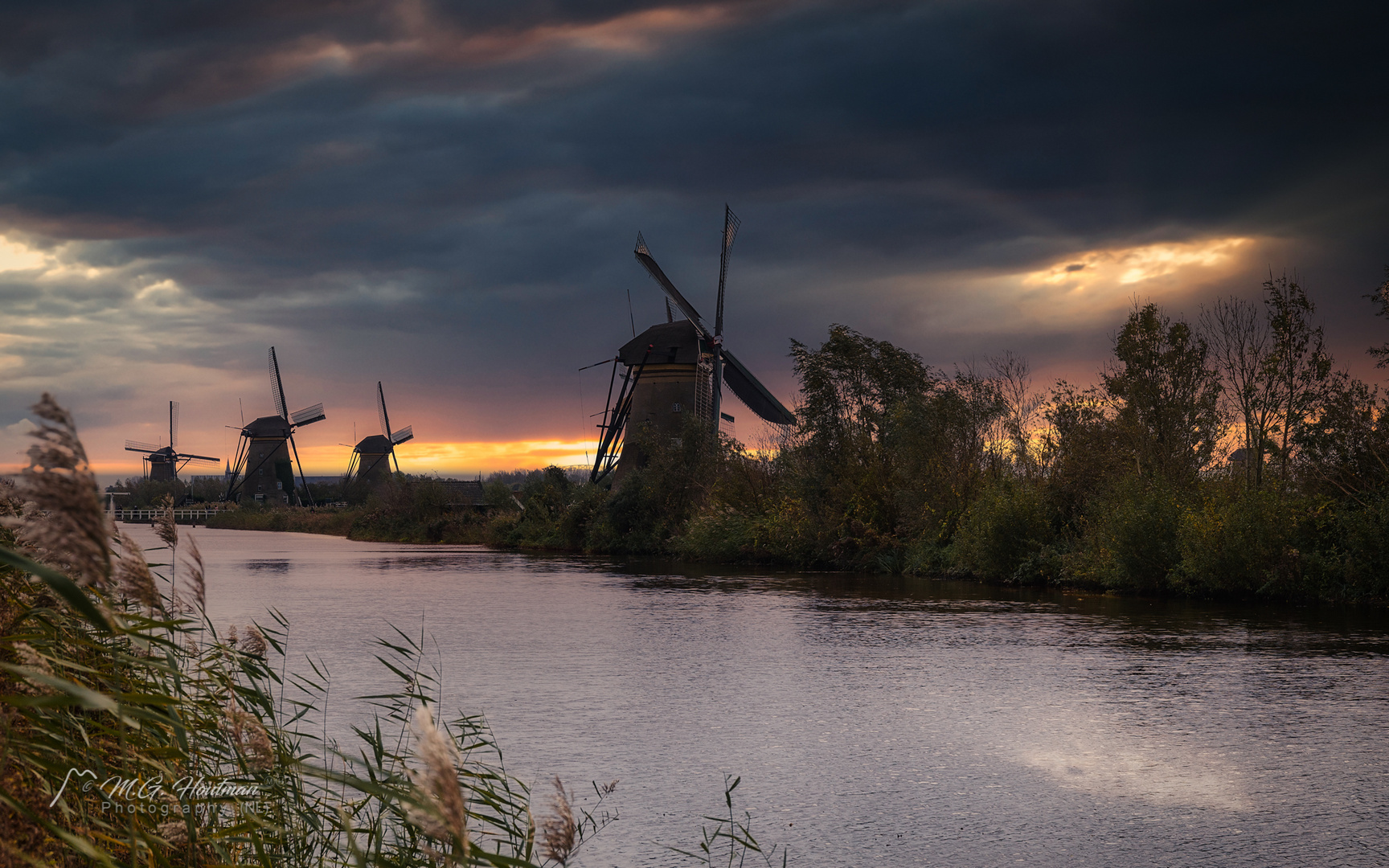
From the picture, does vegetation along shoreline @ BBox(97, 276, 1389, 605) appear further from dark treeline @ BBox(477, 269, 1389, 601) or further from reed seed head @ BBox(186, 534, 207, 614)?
reed seed head @ BBox(186, 534, 207, 614)

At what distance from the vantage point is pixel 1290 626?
14.3 m

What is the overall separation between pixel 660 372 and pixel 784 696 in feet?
116

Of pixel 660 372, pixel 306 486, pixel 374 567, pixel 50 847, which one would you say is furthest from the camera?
pixel 306 486

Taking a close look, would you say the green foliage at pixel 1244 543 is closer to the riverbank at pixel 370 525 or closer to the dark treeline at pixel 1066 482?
the dark treeline at pixel 1066 482

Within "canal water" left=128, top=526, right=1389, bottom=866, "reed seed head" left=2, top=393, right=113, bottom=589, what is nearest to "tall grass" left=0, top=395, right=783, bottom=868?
"reed seed head" left=2, top=393, right=113, bottom=589

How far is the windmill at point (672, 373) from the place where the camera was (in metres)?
43.8

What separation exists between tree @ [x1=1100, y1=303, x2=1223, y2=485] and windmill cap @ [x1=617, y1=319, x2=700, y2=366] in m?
23.6

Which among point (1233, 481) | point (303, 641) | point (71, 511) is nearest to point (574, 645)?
point (303, 641)

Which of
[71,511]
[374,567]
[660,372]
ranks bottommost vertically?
[374,567]

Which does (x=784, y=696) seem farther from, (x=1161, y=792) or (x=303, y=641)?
(x=303, y=641)

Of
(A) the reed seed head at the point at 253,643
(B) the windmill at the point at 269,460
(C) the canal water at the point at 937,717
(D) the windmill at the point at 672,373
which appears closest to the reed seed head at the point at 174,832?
(A) the reed seed head at the point at 253,643

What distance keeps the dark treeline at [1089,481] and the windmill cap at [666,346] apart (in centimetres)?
825

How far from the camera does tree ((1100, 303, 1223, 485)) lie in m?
20.9

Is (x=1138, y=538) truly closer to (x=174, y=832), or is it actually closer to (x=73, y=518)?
(x=174, y=832)
